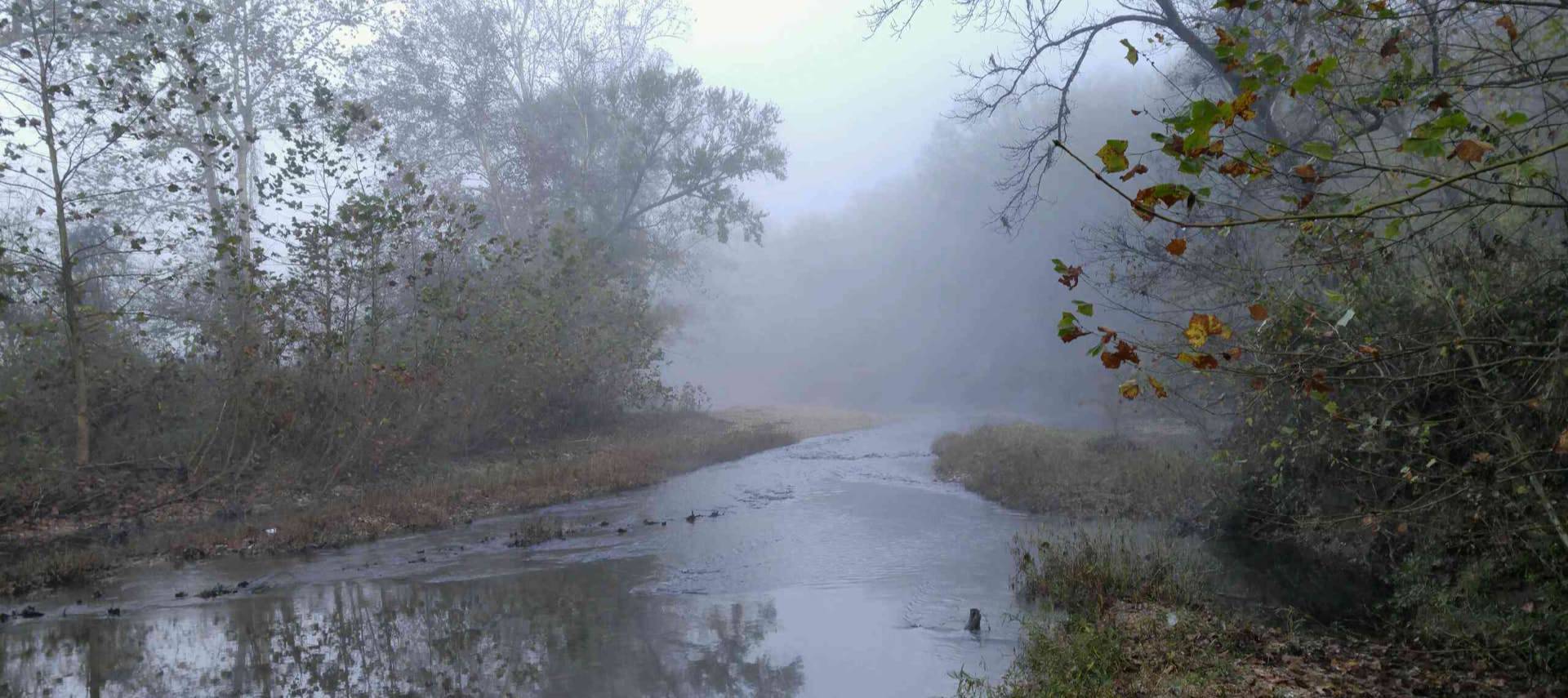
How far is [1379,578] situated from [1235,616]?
2.61 metres

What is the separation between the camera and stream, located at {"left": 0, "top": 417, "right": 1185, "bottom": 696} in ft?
24.3

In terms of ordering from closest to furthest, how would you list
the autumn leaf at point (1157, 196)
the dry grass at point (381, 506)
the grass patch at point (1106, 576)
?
the autumn leaf at point (1157, 196)
the grass patch at point (1106, 576)
the dry grass at point (381, 506)

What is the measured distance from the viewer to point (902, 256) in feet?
245

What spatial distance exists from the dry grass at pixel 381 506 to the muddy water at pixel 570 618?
704 millimetres

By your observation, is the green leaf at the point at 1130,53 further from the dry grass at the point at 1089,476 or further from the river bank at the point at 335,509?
the river bank at the point at 335,509

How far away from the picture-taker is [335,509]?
1455cm

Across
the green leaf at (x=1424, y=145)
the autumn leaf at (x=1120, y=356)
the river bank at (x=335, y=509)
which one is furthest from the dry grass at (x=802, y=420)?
the green leaf at (x=1424, y=145)

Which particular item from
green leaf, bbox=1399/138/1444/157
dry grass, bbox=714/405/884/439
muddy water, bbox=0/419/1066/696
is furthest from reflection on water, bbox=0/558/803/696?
dry grass, bbox=714/405/884/439

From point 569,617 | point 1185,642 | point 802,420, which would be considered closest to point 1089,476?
point 1185,642

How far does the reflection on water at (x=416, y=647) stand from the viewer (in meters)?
7.26

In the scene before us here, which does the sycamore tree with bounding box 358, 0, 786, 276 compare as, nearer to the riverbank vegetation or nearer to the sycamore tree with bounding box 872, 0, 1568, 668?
the riverbank vegetation

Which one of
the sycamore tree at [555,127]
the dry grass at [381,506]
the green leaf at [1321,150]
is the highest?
the sycamore tree at [555,127]

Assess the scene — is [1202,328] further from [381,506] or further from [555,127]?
[555,127]

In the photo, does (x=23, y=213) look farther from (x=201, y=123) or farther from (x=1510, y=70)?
(x=1510, y=70)
